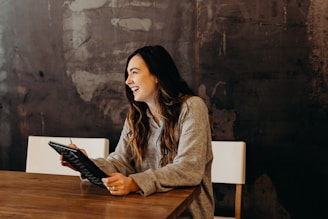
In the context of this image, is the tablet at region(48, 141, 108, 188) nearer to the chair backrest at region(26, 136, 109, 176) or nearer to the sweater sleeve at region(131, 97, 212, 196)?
the sweater sleeve at region(131, 97, 212, 196)

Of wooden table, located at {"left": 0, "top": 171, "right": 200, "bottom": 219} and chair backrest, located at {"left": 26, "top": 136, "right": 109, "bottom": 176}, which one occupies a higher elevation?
wooden table, located at {"left": 0, "top": 171, "right": 200, "bottom": 219}

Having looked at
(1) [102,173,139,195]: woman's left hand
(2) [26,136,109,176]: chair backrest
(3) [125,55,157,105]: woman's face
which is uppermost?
(3) [125,55,157,105]: woman's face

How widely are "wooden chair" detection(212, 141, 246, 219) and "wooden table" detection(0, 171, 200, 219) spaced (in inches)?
28.3

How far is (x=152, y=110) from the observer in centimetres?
193

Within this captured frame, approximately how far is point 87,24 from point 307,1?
1377 millimetres

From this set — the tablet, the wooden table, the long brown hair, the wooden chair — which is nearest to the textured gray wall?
the wooden chair

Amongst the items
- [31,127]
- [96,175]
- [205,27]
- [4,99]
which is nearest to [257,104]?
[205,27]

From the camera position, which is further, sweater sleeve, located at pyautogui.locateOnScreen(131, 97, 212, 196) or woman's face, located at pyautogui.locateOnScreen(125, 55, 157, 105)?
woman's face, located at pyautogui.locateOnScreen(125, 55, 157, 105)

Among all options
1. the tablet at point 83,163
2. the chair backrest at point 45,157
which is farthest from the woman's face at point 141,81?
the chair backrest at point 45,157

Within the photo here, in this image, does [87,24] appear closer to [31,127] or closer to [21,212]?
[31,127]

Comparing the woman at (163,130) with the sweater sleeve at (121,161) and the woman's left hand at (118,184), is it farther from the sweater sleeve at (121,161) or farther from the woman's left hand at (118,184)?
the woman's left hand at (118,184)

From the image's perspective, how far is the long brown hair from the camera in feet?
5.97

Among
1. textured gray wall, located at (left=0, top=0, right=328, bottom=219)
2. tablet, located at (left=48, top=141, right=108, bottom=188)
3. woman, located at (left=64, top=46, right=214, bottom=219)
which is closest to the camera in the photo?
tablet, located at (left=48, top=141, right=108, bottom=188)

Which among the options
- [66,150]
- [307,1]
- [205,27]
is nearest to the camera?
[66,150]
